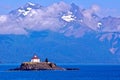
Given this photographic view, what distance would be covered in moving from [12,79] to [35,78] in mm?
8839

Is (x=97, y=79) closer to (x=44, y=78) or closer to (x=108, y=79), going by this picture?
(x=108, y=79)

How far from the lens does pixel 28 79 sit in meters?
177

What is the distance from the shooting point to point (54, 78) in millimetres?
181625

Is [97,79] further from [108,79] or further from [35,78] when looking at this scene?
[35,78]

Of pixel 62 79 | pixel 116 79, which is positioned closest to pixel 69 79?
pixel 62 79

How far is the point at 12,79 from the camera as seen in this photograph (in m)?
177

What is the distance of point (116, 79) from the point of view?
172 metres

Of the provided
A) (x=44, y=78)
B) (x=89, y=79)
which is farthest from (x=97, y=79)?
(x=44, y=78)

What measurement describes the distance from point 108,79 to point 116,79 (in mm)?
3053

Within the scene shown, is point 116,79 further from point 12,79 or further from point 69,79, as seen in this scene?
point 12,79

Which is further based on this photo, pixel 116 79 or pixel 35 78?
pixel 35 78

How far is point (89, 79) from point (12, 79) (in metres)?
22.3

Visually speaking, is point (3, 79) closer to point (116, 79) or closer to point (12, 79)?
point (12, 79)

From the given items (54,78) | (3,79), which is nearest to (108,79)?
(54,78)
